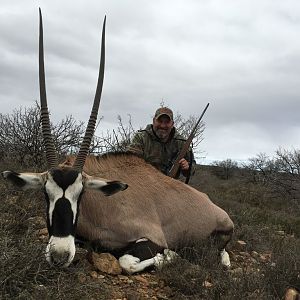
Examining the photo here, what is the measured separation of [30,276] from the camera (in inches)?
123

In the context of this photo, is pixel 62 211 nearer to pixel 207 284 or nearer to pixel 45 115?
pixel 45 115

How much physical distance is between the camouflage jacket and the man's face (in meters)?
0.06

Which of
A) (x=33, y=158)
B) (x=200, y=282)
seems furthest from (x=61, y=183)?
(x=33, y=158)

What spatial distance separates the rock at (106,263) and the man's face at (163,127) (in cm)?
290

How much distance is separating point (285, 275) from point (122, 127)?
9793 millimetres

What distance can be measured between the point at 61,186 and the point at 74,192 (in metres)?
0.12

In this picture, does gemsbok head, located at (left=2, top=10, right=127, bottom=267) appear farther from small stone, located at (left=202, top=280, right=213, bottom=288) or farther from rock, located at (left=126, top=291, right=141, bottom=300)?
small stone, located at (left=202, top=280, right=213, bottom=288)

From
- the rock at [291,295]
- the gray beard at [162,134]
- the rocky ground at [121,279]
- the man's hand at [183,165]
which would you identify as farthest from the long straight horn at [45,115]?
the gray beard at [162,134]

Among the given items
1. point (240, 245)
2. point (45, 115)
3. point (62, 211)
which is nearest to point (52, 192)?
point (62, 211)

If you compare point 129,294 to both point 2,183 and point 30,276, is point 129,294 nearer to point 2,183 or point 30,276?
point 30,276

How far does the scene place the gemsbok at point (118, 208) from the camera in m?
3.72

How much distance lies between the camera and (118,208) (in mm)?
4496

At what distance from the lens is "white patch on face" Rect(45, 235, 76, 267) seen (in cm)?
340

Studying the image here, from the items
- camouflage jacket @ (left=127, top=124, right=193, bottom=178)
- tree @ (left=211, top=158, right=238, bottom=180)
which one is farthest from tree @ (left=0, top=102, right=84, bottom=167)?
tree @ (left=211, top=158, right=238, bottom=180)
